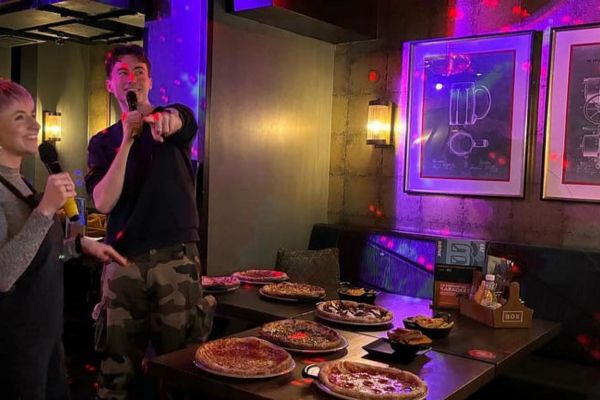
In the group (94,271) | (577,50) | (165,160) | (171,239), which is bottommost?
(94,271)

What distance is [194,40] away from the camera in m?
3.92

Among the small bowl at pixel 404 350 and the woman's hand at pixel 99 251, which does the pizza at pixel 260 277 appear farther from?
the woman's hand at pixel 99 251

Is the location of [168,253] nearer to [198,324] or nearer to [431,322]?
[198,324]

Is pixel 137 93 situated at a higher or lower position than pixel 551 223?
higher

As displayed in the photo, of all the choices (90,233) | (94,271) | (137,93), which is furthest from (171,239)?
(90,233)

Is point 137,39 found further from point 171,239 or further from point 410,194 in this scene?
point 171,239

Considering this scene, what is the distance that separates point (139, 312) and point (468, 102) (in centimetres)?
265

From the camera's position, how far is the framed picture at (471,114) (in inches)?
154

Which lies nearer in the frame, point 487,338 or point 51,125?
point 487,338

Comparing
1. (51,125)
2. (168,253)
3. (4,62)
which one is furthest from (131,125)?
(4,62)

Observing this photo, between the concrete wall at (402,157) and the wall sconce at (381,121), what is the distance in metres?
0.09

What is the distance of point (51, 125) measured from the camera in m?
7.32

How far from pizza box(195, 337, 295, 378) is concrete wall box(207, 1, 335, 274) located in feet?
6.12

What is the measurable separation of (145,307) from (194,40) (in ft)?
6.73
